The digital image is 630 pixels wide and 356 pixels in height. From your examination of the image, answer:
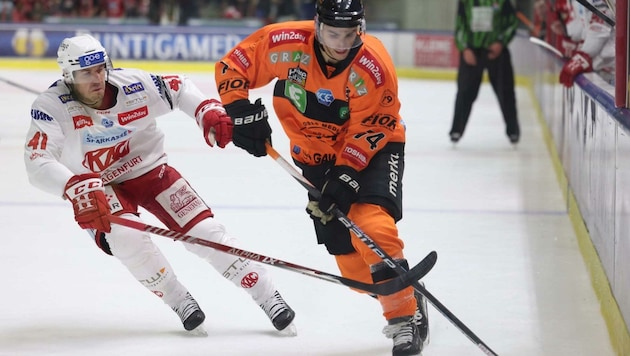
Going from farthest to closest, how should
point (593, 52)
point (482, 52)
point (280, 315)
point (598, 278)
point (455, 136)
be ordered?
point (482, 52) < point (455, 136) < point (593, 52) < point (598, 278) < point (280, 315)

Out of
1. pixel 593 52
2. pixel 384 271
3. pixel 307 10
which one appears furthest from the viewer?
pixel 307 10

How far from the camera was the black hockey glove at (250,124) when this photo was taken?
3.27 meters

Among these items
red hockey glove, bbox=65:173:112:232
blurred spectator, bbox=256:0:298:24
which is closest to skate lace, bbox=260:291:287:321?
red hockey glove, bbox=65:173:112:232

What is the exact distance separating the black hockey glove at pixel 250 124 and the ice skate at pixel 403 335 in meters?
0.67

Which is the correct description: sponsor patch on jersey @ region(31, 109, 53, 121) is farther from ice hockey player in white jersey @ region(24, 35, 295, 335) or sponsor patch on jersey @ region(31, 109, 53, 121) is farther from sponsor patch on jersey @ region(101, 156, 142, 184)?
sponsor patch on jersey @ region(101, 156, 142, 184)

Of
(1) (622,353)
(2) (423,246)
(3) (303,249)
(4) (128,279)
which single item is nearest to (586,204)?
(2) (423,246)

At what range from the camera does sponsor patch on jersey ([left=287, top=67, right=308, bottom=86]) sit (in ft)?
10.8

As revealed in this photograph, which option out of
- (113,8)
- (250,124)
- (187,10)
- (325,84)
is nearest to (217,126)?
(250,124)

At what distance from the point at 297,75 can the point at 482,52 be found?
485 cm

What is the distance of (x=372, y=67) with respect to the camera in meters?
3.19

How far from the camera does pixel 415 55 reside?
13.1m

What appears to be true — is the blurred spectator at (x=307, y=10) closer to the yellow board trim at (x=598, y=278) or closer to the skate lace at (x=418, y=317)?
the yellow board trim at (x=598, y=278)

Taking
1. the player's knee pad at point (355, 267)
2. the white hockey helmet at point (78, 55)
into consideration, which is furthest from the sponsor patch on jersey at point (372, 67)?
the white hockey helmet at point (78, 55)

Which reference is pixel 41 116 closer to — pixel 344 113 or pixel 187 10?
pixel 344 113
